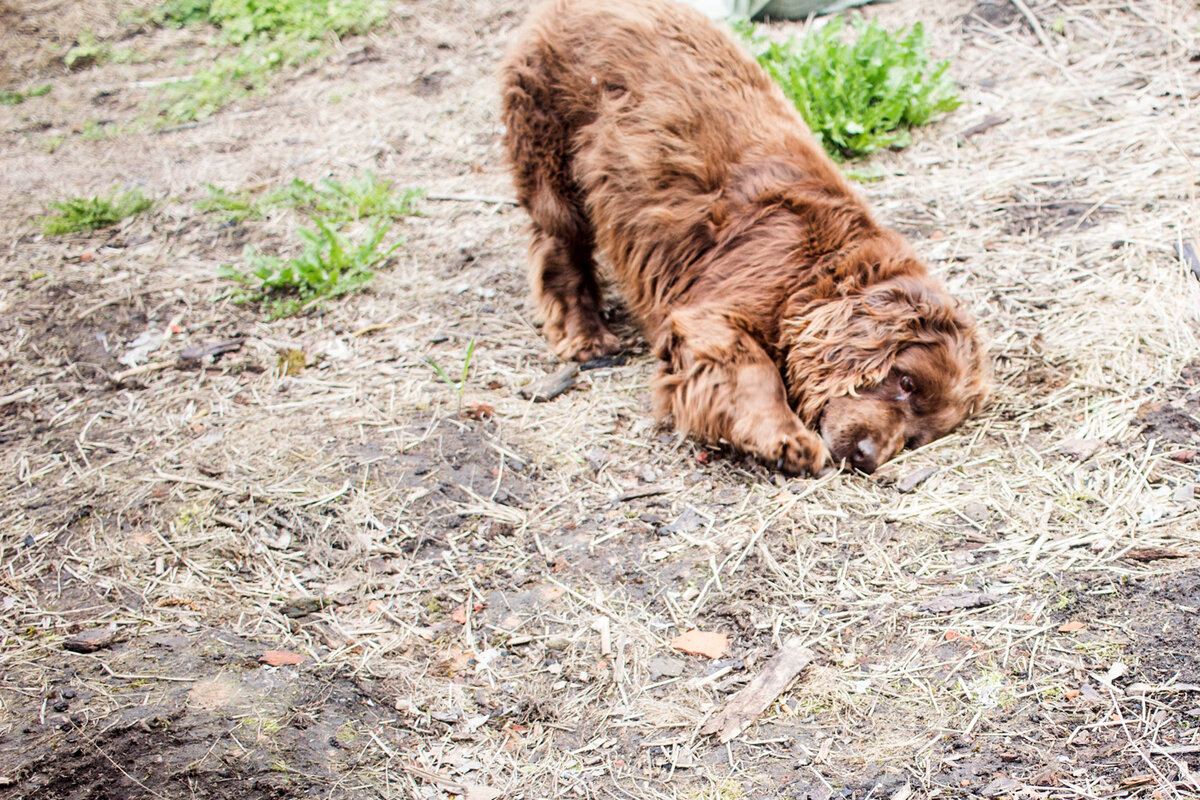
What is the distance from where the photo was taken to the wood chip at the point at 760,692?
6.99 ft

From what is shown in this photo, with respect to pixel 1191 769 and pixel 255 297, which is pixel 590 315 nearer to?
pixel 255 297

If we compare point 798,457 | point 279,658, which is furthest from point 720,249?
point 279,658

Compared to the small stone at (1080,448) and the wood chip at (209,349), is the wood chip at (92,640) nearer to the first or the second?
the wood chip at (209,349)

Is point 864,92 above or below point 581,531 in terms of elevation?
above

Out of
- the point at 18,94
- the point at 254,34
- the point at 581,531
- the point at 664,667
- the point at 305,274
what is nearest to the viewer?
the point at 664,667

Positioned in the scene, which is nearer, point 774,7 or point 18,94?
point 774,7

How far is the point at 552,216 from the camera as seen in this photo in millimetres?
4059

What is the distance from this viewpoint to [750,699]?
220cm

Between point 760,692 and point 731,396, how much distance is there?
4.34 feet

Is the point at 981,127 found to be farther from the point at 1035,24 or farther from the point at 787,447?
the point at 787,447

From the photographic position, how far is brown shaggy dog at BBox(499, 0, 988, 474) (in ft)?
10.5

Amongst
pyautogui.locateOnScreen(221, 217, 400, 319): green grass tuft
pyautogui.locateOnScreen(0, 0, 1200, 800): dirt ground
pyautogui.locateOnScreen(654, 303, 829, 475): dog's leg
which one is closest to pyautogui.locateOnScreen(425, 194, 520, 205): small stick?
pyautogui.locateOnScreen(0, 0, 1200, 800): dirt ground

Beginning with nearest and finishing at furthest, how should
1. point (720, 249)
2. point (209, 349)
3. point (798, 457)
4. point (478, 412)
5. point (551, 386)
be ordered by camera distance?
point (798, 457), point (478, 412), point (720, 249), point (551, 386), point (209, 349)

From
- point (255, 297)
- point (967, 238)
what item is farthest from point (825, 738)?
A: point (255, 297)
